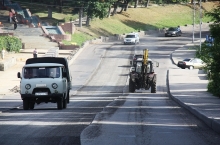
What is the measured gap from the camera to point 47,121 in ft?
79.8

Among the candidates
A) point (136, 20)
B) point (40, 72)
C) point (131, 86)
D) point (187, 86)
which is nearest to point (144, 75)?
point (131, 86)

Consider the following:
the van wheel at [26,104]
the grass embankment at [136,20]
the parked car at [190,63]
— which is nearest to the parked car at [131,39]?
the grass embankment at [136,20]

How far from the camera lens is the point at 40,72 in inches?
1283

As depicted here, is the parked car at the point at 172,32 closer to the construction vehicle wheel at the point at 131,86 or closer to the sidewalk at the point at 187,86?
the sidewalk at the point at 187,86

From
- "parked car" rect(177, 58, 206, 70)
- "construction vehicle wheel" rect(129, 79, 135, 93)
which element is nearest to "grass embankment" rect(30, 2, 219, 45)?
"parked car" rect(177, 58, 206, 70)

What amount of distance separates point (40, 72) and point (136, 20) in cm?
10159

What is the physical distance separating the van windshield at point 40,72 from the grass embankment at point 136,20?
216 ft

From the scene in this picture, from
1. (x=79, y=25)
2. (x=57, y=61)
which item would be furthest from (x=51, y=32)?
(x=57, y=61)

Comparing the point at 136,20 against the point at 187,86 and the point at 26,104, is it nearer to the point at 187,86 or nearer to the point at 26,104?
the point at 187,86

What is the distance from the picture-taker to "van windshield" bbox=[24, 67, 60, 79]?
107ft

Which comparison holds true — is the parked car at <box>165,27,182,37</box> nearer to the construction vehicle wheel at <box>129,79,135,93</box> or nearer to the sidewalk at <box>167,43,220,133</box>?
the sidewalk at <box>167,43,220,133</box>

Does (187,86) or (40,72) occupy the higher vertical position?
(40,72)

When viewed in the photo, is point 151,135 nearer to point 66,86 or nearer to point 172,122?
point 172,122

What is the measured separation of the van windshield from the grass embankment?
65.7 meters
